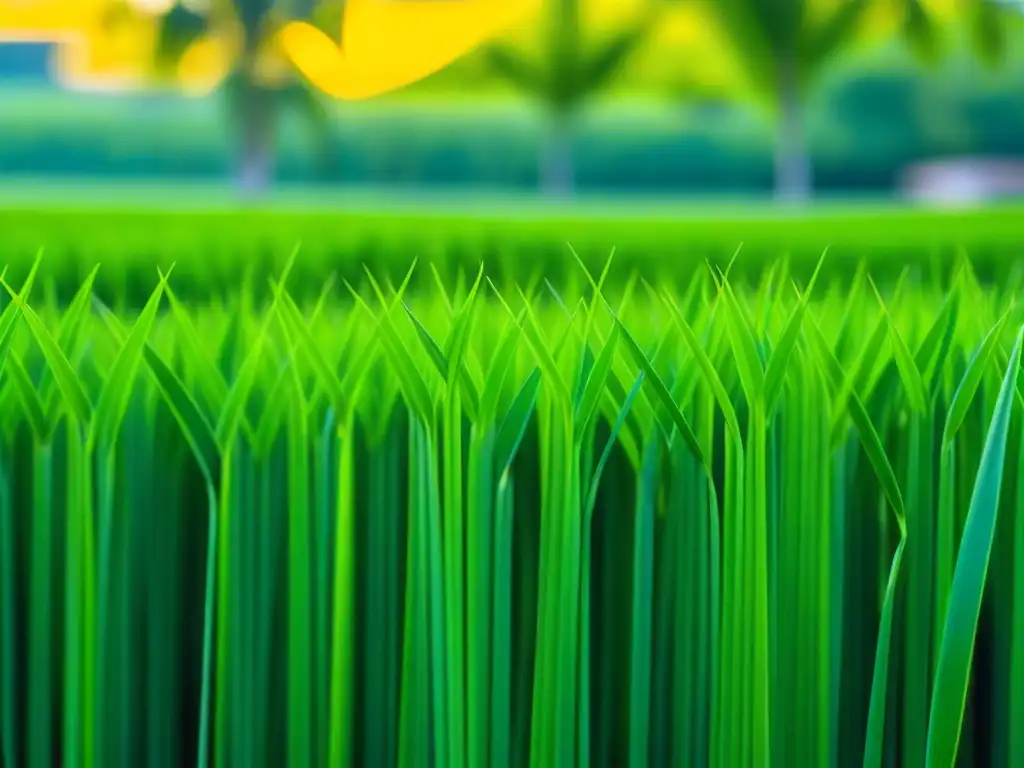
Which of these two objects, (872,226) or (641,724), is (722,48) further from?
(641,724)

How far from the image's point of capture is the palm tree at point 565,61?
16.9 meters

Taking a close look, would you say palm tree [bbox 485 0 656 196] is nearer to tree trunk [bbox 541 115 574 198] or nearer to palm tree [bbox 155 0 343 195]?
tree trunk [bbox 541 115 574 198]

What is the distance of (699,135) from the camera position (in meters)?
21.2

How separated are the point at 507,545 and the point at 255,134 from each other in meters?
14.3

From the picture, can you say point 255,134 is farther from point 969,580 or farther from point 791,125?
point 969,580

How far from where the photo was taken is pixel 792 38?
1315cm

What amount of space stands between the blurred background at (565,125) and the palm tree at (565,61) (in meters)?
0.03

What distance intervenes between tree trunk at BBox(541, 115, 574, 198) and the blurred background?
0.21ft

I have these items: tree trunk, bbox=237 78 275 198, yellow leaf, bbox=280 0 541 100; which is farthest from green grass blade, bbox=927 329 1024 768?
yellow leaf, bbox=280 0 541 100

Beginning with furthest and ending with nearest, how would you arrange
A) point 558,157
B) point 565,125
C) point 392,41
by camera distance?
point 565,125 → point 558,157 → point 392,41

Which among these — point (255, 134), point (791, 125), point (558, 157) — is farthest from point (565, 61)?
point (255, 134)

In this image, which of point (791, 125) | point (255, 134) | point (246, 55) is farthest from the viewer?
point (255, 134)

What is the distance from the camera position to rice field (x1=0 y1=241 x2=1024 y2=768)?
1.56 feet

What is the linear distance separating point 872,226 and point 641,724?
306 cm
